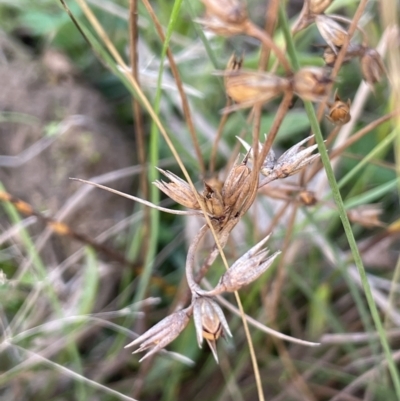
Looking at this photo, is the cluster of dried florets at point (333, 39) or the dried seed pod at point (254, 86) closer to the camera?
the dried seed pod at point (254, 86)

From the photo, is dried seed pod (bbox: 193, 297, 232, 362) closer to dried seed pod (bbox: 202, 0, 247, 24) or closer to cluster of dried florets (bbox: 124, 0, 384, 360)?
cluster of dried florets (bbox: 124, 0, 384, 360)

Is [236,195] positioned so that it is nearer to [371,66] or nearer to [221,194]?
[221,194]

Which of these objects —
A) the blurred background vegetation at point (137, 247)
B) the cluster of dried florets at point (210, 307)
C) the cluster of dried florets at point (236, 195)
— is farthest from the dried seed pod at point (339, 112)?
the blurred background vegetation at point (137, 247)

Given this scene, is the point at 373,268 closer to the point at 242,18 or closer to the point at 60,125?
the point at 60,125

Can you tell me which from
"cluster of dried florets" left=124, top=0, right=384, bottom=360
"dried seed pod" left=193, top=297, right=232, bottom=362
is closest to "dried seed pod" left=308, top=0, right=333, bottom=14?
"cluster of dried florets" left=124, top=0, right=384, bottom=360

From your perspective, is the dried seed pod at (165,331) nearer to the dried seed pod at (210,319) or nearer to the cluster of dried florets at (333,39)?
the dried seed pod at (210,319)

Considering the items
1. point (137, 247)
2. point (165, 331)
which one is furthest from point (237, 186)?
point (137, 247)
